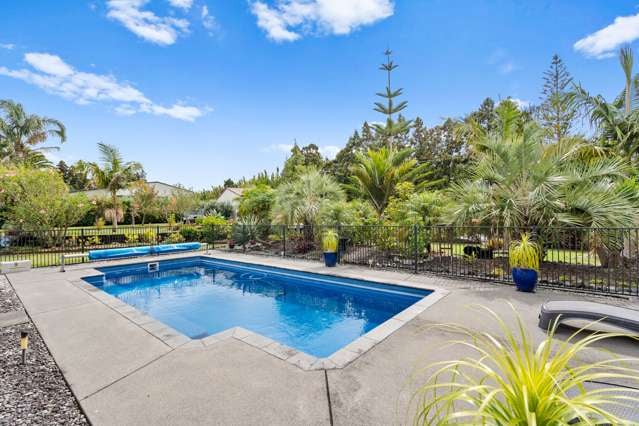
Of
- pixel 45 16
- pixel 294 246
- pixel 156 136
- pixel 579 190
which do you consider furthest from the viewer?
pixel 156 136

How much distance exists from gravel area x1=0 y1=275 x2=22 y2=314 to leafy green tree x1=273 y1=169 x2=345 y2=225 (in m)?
7.80

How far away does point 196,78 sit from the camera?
43.4ft

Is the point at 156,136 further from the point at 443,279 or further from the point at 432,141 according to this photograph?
the point at 432,141

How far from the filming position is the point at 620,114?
9.79 metres

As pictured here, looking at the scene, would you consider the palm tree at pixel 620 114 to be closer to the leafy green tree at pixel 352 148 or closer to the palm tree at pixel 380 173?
the palm tree at pixel 380 173

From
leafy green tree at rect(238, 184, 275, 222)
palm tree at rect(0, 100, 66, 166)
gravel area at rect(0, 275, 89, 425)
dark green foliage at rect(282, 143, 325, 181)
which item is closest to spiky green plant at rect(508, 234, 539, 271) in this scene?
gravel area at rect(0, 275, 89, 425)

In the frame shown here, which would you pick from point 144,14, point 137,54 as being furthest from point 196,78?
point 144,14

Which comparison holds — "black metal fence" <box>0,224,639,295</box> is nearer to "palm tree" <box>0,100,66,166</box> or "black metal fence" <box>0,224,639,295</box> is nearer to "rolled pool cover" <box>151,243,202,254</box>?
"rolled pool cover" <box>151,243,202,254</box>

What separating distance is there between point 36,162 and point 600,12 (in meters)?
33.8

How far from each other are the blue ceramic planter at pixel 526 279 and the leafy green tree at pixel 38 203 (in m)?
16.2

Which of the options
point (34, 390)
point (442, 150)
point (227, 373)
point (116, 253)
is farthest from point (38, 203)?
point (442, 150)

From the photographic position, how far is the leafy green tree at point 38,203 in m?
12.2

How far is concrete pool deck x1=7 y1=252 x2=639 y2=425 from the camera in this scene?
2414mm

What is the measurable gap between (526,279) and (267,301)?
5571 millimetres
